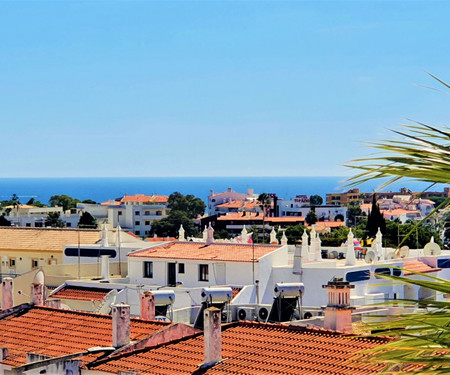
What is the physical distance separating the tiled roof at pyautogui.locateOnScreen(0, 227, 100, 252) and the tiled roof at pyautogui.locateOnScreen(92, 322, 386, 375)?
3774 cm

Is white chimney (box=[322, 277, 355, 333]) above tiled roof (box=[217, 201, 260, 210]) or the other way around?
the other way around

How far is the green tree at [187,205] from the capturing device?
175750mm

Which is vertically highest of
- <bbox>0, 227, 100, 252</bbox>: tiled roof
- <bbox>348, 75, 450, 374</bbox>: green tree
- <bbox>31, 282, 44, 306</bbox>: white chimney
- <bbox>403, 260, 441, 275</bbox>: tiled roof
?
<bbox>348, 75, 450, 374</bbox>: green tree

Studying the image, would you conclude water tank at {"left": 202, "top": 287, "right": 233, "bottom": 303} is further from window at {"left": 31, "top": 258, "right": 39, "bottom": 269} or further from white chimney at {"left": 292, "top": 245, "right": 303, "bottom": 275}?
window at {"left": 31, "top": 258, "right": 39, "bottom": 269}

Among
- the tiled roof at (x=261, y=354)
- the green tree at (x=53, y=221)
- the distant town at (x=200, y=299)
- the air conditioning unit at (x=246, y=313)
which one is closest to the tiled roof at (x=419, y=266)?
the distant town at (x=200, y=299)

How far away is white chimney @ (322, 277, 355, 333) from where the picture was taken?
21109 millimetres

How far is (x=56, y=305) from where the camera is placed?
2948cm

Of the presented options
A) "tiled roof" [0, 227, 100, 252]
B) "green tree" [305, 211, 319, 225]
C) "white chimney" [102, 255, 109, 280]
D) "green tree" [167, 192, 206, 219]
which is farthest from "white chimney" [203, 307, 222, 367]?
"green tree" [167, 192, 206, 219]

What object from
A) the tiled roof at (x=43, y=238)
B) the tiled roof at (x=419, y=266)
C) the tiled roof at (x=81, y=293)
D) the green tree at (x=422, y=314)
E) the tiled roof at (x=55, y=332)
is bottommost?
the tiled roof at (x=81, y=293)

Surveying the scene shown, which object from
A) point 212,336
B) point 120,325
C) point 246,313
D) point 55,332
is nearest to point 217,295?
point 246,313

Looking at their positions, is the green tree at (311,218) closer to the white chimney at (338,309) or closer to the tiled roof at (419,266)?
the tiled roof at (419,266)

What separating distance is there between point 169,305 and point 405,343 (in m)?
24.0

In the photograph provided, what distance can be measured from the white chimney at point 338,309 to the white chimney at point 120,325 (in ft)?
14.4

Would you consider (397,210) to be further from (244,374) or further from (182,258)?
(244,374)
